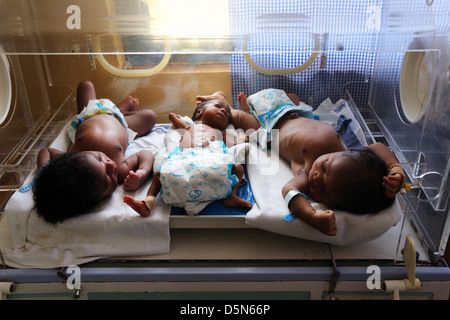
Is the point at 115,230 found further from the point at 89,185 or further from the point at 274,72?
the point at 274,72

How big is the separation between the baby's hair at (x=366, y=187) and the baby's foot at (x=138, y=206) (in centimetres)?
54

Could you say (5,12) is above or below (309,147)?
above

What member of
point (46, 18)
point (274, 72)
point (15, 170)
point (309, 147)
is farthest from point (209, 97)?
point (15, 170)

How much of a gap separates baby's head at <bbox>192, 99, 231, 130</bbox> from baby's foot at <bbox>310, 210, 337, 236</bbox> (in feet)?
1.98

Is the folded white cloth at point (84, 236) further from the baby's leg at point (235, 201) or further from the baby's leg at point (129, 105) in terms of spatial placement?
the baby's leg at point (129, 105)

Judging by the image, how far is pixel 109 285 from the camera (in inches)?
46.7

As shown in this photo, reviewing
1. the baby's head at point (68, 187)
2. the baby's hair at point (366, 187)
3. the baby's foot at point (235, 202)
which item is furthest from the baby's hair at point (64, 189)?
the baby's hair at point (366, 187)

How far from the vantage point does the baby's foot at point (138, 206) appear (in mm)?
1216

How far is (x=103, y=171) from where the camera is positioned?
128 centimetres

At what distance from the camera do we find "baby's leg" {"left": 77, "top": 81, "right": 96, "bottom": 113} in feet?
5.60

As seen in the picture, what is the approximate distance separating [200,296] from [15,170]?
2.55 ft

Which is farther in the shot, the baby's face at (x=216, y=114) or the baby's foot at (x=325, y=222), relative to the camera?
the baby's face at (x=216, y=114)

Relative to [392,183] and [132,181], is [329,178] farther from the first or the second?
[132,181]

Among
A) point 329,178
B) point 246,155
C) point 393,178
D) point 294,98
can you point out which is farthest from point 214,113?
point 393,178
